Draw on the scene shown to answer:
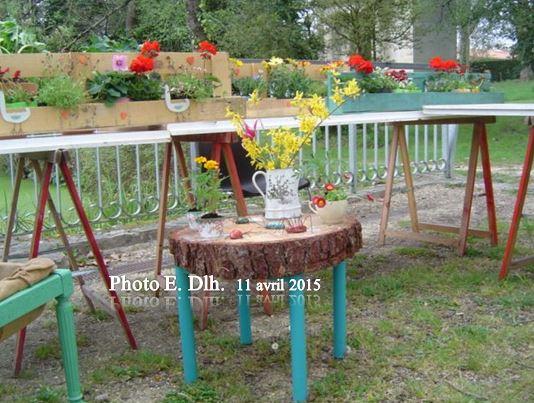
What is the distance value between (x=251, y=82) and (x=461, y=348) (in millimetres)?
2698

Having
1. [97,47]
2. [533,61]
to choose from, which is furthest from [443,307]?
[533,61]

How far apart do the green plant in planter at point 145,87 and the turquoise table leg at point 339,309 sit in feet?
4.74

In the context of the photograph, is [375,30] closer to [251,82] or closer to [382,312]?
[251,82]

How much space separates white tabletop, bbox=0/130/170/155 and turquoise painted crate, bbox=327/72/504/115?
1.50 meters

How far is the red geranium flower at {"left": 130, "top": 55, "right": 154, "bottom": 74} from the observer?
3625 millimetres

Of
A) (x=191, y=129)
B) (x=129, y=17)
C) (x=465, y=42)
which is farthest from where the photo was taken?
(x=465, y=42)

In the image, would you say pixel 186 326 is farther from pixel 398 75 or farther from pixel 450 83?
pixel 450 83

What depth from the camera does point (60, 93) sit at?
10.8 feet

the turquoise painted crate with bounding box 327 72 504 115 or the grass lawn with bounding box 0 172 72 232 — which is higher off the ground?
the turquoise painted crate with bounding box 327 72 504 115

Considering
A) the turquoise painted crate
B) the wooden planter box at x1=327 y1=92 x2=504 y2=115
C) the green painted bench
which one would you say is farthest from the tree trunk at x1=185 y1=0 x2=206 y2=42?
the green painted bench

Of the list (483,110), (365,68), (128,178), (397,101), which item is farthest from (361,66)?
(128,178)

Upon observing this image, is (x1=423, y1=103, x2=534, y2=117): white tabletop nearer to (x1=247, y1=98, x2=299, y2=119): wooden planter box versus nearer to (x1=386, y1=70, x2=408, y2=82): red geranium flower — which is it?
(x1=386, y1=70, x2=408, y2=82): red geranium flower

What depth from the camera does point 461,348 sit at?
3.17 m

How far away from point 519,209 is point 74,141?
100 inches
